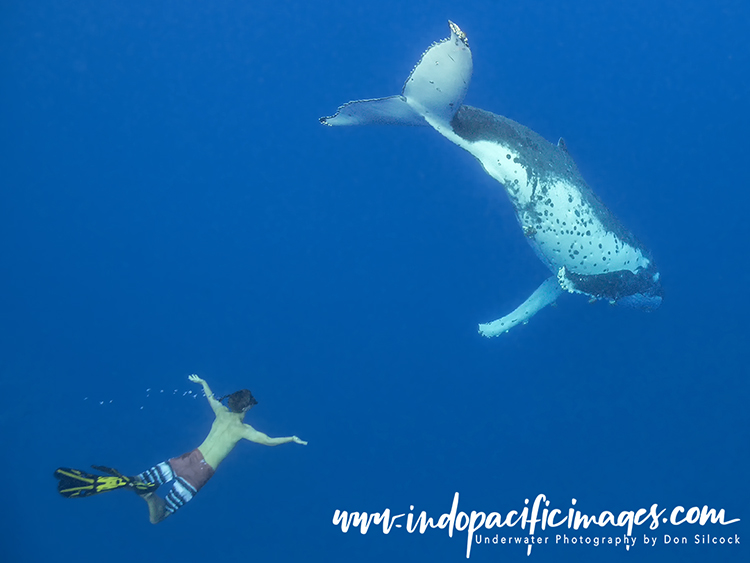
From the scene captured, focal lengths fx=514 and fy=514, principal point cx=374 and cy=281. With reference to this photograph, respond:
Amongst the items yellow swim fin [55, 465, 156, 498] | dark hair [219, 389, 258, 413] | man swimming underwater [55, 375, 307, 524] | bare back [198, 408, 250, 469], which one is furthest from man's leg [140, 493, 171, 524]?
dark hair [219, 389, 258, 413]

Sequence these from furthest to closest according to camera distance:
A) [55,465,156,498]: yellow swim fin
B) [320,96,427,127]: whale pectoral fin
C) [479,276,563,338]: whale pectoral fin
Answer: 1. [479,276,563,338]: whale pectoral fin
2. [55,465,156,498]: yellow swim fin
3. [320,96,427,127]: whale pectoral fin

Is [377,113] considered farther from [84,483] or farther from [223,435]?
[84,483]

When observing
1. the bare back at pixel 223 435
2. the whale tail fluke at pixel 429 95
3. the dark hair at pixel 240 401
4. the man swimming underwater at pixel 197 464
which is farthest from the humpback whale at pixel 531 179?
the bare back at pixel 223 435

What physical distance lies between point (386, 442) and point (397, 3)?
801cm

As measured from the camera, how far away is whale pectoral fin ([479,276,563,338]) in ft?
23.3

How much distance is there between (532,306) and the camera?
7141mm

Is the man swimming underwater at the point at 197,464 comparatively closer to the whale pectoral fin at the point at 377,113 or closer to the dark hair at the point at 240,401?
the dark hair at the point at 240,401

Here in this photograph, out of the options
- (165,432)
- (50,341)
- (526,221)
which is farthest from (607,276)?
(50,341)

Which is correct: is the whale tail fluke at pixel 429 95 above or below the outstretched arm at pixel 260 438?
above

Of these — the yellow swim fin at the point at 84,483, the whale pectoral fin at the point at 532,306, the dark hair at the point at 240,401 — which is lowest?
the yellow swim fin at the point at 84,483

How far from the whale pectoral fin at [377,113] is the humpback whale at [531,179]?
0.03 feet

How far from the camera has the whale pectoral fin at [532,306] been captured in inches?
279

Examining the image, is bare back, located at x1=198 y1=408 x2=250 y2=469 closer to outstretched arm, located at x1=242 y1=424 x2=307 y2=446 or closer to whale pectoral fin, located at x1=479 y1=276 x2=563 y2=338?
outstretched arm, located at x1=242 y1=424 x2=307 y2=446

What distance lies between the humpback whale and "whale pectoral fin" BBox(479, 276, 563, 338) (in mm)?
14
